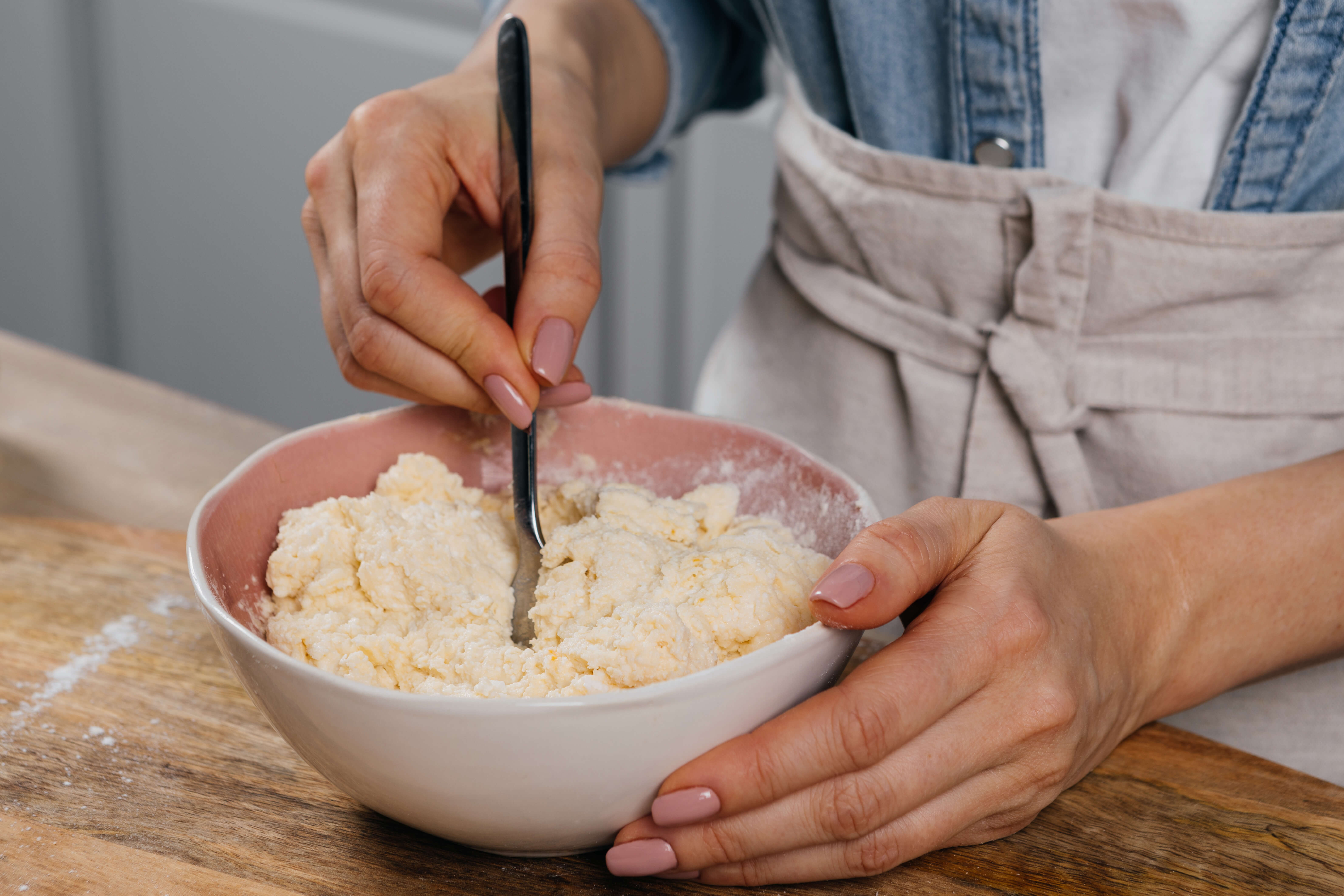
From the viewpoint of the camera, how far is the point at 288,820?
0.61 meters

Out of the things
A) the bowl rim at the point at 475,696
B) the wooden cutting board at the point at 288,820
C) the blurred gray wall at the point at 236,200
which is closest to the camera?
the bowl rim at the point at 475,696

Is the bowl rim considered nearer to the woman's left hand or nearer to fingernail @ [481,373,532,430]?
the woman's left hand

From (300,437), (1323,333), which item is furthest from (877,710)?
(1323,333)

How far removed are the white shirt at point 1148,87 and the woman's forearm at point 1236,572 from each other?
0.25 metres

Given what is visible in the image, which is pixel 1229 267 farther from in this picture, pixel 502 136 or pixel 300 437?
pixel 300 437

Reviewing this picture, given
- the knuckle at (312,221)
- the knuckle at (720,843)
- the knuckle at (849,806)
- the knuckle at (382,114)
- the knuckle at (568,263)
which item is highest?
the knuckle at (382,114)

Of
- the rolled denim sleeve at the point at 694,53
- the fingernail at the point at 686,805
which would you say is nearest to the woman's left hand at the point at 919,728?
the fingernail at the point at 686,805

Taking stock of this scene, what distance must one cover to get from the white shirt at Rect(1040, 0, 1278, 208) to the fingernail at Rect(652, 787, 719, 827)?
1.88 ft

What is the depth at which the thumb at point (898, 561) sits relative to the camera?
0.53 metres

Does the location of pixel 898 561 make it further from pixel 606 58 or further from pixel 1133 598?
pixel 606 58

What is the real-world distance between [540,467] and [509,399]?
4.4 inches

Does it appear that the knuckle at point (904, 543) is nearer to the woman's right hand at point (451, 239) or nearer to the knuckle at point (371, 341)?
the woman's right hand at point (451, 239)

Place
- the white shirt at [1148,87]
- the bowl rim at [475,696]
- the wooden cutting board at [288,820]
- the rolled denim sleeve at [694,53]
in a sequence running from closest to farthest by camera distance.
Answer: the bowl rim at [475,696] < the wooden cutting board at [288,820] < the white shirt at [1148,87] < the rolled denim sleeve at [694,53]

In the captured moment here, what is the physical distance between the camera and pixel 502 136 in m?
0.72
